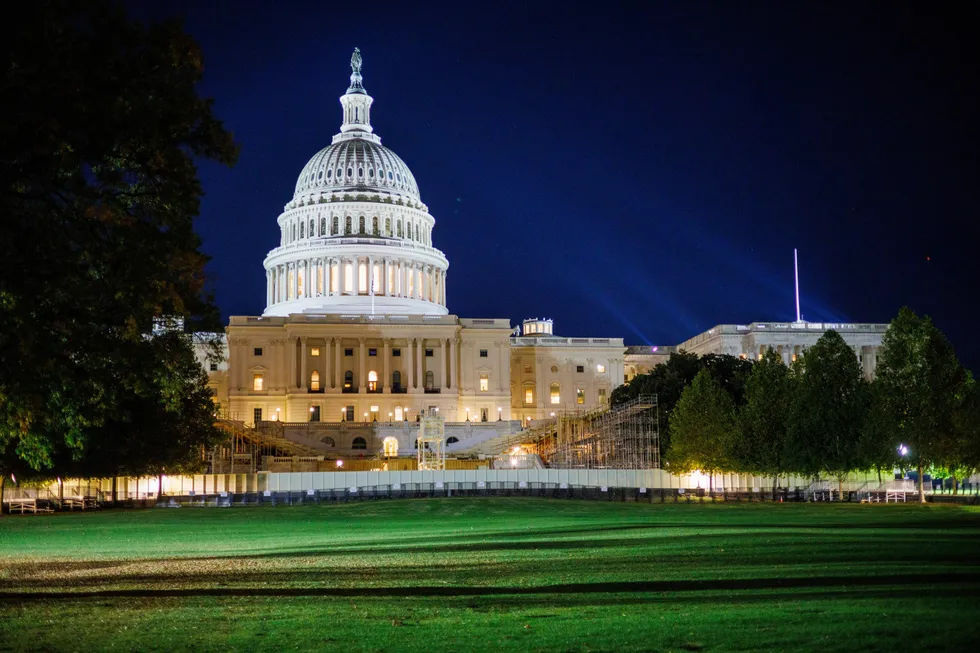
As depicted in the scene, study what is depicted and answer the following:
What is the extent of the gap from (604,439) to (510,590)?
86.8 meters

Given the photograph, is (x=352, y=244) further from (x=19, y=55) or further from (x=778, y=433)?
(x=19, y=55)

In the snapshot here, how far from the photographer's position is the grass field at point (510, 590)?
1518 centimetres

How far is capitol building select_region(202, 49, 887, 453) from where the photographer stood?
144750 millimetres

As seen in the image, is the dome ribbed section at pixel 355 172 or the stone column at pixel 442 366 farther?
the dome ribbed section at pixel 355 172

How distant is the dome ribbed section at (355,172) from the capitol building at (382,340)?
212mm

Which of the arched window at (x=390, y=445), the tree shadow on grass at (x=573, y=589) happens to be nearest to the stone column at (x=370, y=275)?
the arched window at (x=390, y=445)

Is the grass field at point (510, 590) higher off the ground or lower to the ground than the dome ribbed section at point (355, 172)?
lower

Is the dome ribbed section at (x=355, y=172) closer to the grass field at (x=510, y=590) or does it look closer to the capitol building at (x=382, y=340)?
the capitol building at (x=382, y=340)

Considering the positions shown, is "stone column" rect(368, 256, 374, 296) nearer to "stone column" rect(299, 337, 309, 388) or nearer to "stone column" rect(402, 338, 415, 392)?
"stone column" rect(402, 338, 415, 392)

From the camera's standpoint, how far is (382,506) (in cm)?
6116

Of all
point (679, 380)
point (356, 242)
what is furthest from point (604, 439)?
point (356, 242)

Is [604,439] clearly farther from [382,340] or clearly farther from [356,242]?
[356,242]

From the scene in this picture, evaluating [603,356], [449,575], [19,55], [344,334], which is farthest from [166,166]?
[603,356]

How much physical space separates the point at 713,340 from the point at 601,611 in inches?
5844
